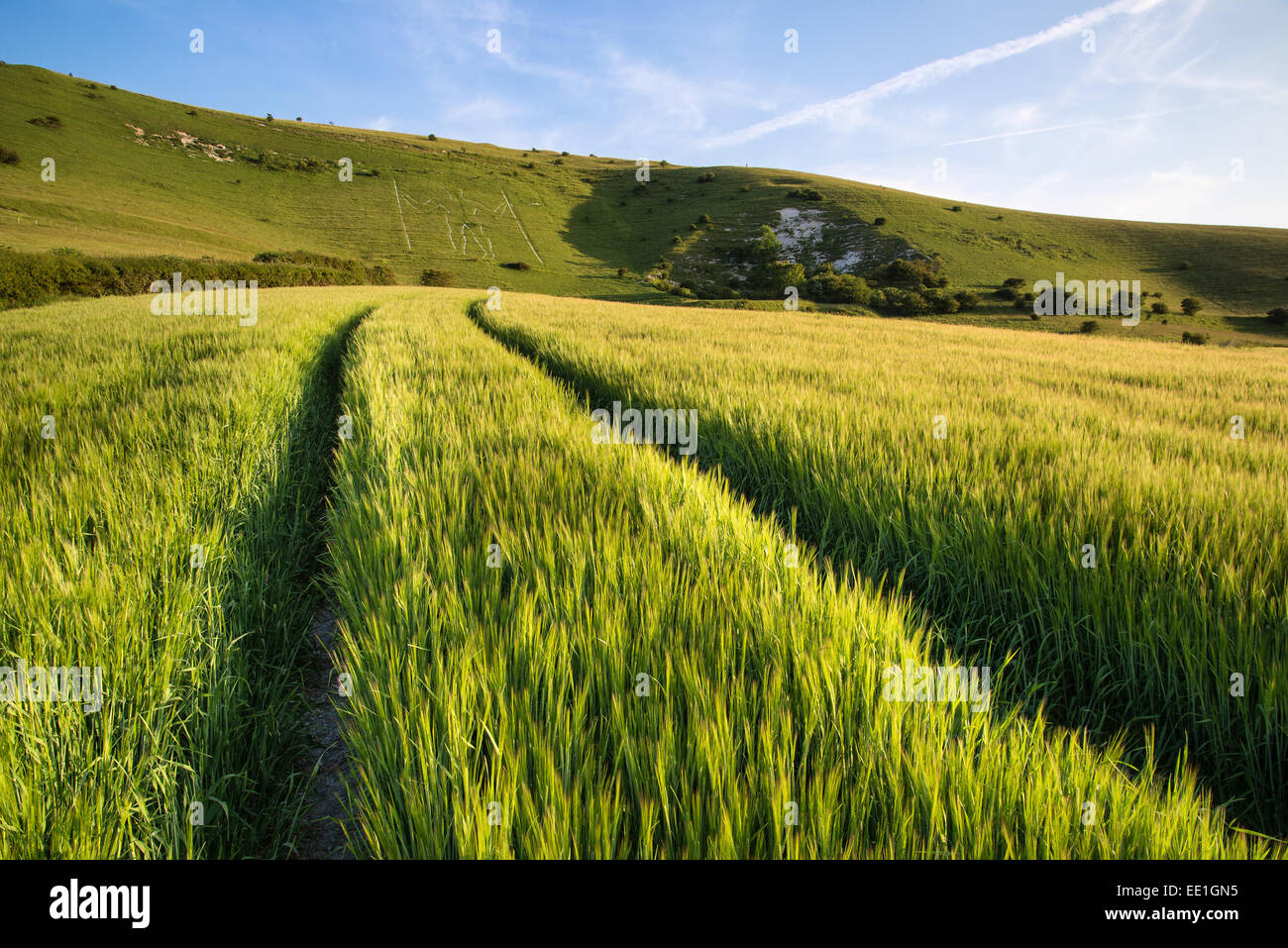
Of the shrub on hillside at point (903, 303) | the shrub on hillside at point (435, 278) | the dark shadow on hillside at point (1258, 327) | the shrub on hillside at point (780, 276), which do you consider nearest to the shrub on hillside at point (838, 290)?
the shrub on hillside at point (903, 303)

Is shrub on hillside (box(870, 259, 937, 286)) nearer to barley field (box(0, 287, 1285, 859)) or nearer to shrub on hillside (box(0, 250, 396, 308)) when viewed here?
shrub on hillside (box(0, 250, 396, 308))

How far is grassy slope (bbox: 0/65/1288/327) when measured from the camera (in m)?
42.8

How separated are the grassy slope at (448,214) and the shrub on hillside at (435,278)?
2.27 m

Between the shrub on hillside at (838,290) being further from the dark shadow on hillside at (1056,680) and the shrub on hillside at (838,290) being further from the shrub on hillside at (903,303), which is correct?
the dark shadow on hillside at (1056,680)

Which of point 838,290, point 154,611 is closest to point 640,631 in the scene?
point 154,611

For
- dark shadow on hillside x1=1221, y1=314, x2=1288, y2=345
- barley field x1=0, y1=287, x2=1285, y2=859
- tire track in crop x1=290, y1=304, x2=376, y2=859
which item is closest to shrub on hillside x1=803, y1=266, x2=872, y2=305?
dark shadow on hillside x1=1221, y1=314, x2=1288, y2=345

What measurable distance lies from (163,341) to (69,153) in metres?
74.0

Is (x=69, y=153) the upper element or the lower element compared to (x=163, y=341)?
upper

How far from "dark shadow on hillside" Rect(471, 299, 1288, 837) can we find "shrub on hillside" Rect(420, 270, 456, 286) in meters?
49.8

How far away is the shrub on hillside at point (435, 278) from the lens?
4584 cm

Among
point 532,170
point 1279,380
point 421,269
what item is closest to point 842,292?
point 421,269

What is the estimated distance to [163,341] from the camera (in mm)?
7031

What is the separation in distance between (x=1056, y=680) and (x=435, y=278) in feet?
169
